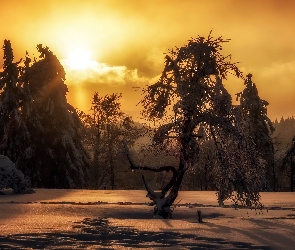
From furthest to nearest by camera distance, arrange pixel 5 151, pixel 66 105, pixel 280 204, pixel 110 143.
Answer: pixel 110 143 → pixel 66 105 → pixel 5 151 → pixel 280 204

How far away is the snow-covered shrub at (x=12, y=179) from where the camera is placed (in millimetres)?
21516

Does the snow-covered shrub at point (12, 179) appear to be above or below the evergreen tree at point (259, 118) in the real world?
below

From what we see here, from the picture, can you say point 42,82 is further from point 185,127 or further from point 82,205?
point 185,127

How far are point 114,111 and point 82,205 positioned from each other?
31170 mm

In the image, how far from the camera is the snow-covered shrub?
70.6 feet

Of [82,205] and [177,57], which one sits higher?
[177,57]

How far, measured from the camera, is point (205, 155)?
49.1ft

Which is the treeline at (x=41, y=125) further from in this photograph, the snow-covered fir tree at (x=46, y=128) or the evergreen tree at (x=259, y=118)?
the evergreen tree at (x=259, y=118)

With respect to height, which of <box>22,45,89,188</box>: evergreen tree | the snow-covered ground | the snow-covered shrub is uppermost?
<box>22,45,89,188</box>: evergreen tree

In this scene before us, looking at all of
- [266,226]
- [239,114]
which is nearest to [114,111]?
[239,114]

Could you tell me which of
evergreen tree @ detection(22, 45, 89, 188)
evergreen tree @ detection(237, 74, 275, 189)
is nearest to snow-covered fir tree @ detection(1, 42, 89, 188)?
evergreen tree @ detection(22, 45, 89, 188)

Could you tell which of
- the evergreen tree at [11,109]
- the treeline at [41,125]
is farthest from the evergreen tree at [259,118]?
the evergreen tree at [11,109]

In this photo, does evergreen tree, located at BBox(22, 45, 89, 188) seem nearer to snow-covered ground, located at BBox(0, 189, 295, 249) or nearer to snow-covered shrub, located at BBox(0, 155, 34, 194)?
snow-covered shrub, located at BBox(0, 155, 34, 194)

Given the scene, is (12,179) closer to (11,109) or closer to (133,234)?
(133,234)
